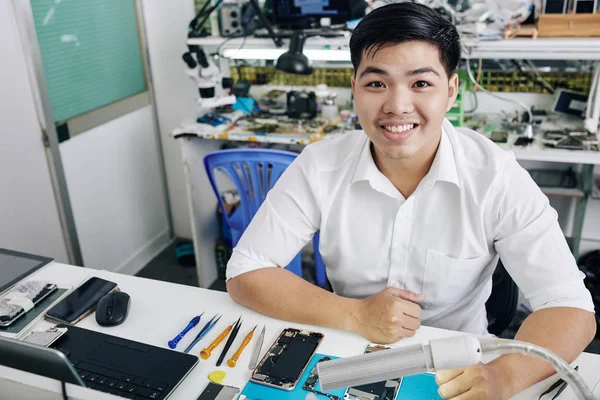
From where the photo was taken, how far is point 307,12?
8.49 feet

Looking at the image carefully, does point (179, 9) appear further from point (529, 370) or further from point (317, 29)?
point (529, 370)

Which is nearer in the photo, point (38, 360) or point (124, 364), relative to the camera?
point (38, 360)

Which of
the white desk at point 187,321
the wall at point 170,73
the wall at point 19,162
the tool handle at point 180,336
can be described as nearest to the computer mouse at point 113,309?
the white desk at point 187,321

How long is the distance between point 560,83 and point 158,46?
214cm

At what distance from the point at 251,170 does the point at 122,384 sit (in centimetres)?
122

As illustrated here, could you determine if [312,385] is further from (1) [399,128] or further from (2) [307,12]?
(2) [307,12]

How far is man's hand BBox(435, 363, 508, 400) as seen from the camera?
0.85 metres

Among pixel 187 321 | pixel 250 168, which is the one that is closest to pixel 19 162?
pixel 250 168

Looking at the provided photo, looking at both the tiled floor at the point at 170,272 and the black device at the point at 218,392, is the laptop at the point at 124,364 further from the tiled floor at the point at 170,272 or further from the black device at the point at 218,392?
the tiled floor at the point at 170,272

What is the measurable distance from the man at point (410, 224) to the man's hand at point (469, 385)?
38mm

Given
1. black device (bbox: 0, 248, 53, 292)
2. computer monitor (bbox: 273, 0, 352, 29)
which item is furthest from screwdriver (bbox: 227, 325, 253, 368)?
computer monitor (bbox: 273, 0, 352, 29)

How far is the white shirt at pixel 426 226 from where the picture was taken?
3.73 ft

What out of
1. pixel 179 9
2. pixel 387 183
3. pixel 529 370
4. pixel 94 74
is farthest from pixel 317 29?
pixel 529 370

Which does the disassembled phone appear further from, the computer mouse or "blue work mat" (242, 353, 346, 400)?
the computer mouse
